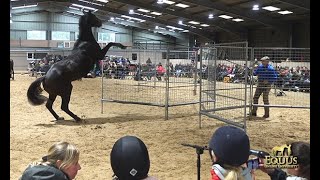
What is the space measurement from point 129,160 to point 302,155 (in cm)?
82

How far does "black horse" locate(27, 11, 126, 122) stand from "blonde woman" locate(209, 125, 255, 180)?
6759 mm

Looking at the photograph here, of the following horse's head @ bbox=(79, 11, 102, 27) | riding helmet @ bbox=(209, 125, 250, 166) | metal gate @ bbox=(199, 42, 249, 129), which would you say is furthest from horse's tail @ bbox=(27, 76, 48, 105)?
riding helmet @ bbox=(209, 125, 250, 166)

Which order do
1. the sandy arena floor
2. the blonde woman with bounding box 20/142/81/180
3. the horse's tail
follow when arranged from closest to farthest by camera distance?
the blonde woman with bounding box 20/142/81/180
the sandy arena floor
the horse's tail

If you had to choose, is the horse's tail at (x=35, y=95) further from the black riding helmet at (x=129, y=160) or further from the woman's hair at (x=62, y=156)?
the black riding helmet at (x=129, y=160)

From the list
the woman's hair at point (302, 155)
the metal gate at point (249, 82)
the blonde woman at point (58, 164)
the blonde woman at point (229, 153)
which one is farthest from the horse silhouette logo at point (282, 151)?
the metal gate at point (249, 82)

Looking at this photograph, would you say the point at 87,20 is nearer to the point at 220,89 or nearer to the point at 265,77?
the point at 220,89

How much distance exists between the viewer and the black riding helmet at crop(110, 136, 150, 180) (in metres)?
1.72

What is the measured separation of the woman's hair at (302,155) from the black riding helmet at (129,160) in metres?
0.71

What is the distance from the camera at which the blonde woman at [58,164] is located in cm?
191

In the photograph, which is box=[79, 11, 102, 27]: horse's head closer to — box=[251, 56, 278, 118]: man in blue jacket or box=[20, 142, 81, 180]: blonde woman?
box=[251, 56, 278, 118]: man in blue jacket

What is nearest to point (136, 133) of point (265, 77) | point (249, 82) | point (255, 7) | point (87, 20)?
point (87, 20)

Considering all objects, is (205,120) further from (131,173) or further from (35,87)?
(131,173)

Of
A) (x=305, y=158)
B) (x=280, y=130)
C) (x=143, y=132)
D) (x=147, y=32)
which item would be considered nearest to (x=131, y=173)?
(x=305, y=158)

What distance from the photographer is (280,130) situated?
761 centimetres
